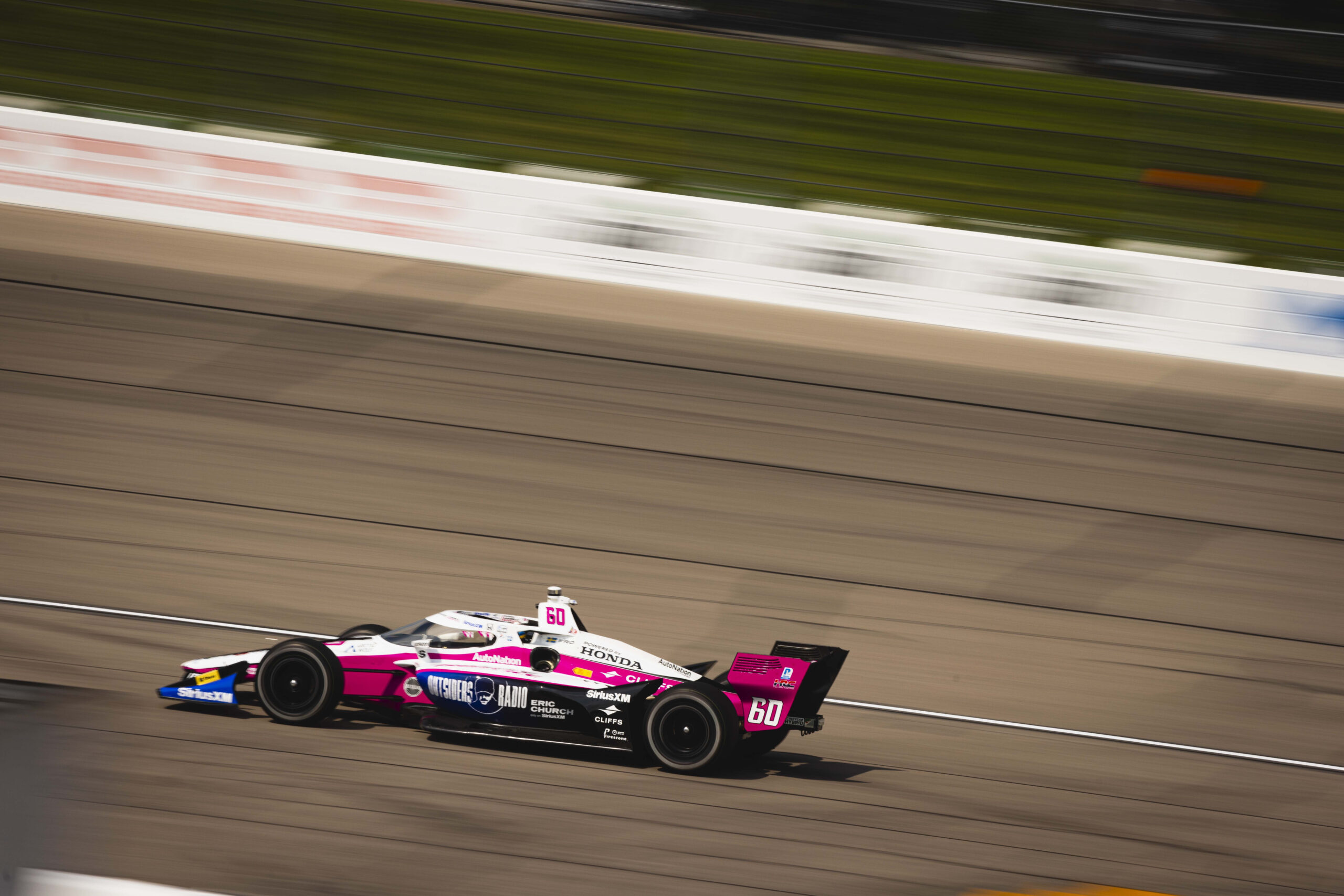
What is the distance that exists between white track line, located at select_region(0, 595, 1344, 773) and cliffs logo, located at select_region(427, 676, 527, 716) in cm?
124

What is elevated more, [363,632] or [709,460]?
[709,460]

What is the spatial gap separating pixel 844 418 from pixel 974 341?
5.49ft

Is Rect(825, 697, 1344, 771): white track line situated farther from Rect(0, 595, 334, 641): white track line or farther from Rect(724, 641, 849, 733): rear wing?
Rect(0, 595, 334, 641): white track line

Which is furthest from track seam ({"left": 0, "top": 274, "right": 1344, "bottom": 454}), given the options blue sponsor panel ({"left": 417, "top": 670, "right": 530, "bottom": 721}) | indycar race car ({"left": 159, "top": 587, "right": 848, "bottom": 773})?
blue sponsor panel ({"left": 417, "top": 670, "right": 530, "bottom": 721})

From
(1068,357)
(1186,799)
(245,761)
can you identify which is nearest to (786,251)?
(1068,357)

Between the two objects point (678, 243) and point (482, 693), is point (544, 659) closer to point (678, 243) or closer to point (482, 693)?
point (482, 693)

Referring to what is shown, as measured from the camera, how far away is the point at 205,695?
641cm

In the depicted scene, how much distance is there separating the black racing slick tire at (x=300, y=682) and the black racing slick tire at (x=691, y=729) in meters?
1.57

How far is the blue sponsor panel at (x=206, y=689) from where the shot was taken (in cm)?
638

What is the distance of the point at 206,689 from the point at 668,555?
380 centimetres

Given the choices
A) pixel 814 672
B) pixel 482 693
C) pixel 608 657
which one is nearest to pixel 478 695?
pixel 482 693

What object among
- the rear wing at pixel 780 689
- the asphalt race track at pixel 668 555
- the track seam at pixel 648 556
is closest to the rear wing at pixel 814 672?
the rear wing at pixel 780 689

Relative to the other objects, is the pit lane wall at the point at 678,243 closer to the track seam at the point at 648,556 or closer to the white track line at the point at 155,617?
the track seam at the point at 648,556

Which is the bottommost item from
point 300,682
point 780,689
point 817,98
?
point 300,682
